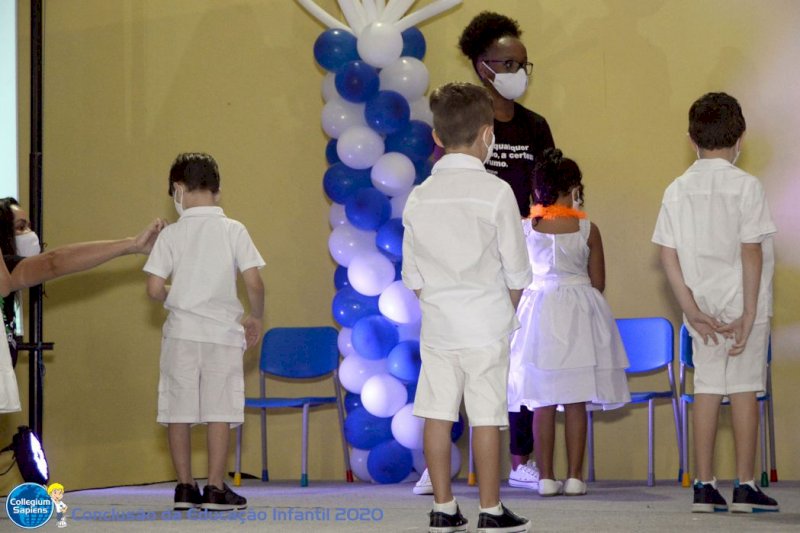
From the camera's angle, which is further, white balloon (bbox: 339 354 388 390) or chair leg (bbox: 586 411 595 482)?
chair leg (bbox: 586 411 595 482)

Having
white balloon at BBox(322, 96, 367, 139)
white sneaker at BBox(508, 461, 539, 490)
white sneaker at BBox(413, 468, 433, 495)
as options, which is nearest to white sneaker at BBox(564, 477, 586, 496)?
white sneaker at BBox(508, 461, 539, 490)

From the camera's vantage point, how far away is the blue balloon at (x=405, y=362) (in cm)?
515

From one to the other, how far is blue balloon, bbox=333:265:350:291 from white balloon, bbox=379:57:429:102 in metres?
0.97

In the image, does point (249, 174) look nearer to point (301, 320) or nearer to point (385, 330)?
point (301, 320)

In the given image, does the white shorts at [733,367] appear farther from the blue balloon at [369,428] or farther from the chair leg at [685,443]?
the blue balloon at [369,428]

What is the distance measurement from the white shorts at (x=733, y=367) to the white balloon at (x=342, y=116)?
2.46m

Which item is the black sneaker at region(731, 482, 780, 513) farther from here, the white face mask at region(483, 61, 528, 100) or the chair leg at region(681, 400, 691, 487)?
the white face mask at region(483, 61, 528, 100)

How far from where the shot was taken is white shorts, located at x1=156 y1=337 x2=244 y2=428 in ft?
12.9

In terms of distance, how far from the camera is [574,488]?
14.7 ft

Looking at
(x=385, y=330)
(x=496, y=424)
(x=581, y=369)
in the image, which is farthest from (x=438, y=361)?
(x=385, y=330)

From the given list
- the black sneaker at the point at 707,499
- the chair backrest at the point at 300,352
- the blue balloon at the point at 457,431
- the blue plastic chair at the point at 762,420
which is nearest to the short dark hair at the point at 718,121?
the black sneaker at the point at 707,499

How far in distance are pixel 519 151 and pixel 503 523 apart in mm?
2327

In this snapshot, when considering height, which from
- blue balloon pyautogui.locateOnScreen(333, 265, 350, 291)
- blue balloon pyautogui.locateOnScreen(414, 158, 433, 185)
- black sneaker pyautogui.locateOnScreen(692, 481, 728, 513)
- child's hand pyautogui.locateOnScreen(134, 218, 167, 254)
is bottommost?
black sneaker pyautogui.locateOnScreen(692, 481, 728, 513)

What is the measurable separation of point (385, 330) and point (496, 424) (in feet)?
7.26
